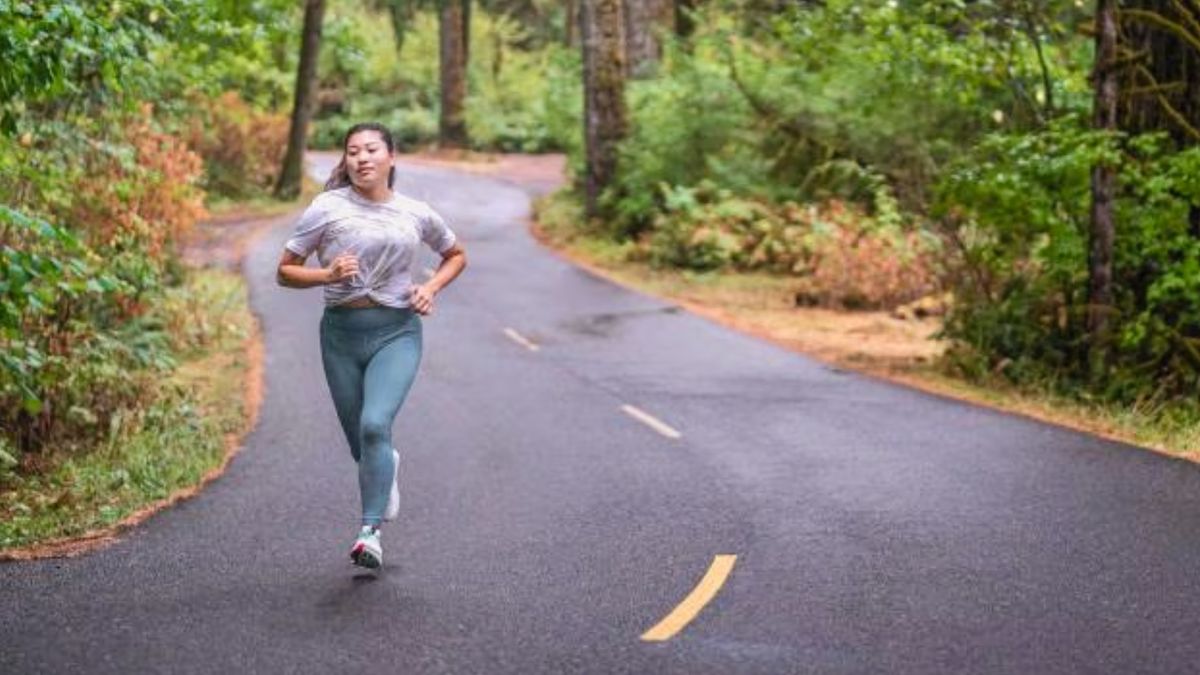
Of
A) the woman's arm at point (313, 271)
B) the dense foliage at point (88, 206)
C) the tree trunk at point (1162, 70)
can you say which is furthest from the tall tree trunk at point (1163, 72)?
the woman's arm at point (313, 271)

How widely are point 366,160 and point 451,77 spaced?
42.1 metres

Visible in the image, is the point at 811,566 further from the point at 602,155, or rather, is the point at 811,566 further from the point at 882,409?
the point at 602,155

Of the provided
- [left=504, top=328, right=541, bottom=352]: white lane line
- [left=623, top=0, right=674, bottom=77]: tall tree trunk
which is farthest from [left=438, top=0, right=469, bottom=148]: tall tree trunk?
[left=504, top=328, right=541, bottom=352]: white lane line

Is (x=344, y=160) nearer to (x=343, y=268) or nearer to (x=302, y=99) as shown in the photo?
(x=343, y=268)

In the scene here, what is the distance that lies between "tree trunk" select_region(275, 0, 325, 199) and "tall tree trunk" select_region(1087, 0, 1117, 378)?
25.4 m

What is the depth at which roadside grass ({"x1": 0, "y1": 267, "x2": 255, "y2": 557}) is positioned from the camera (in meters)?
9.20

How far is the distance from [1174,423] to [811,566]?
540 cm

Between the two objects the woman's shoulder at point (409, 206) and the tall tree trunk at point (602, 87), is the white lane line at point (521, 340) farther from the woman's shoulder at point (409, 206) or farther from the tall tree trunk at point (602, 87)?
the tall tree trunk at point (602, 87)

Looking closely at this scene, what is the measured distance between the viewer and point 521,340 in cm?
1806

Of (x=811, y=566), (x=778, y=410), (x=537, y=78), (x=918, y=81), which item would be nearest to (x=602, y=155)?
(x=918, y=81)

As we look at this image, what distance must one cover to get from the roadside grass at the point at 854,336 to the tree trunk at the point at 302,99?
278 inches

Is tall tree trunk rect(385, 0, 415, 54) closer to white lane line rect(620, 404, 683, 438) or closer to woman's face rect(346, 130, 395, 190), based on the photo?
white lane line rect(620, 404, 683, 438)

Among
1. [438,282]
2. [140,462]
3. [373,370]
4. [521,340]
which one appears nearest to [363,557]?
[373,370]

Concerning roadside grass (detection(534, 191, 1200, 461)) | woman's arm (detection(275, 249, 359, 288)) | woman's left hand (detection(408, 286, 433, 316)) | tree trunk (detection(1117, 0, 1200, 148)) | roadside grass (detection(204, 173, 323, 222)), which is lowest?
roadside grass (detection(204, 173, 323, 222))
